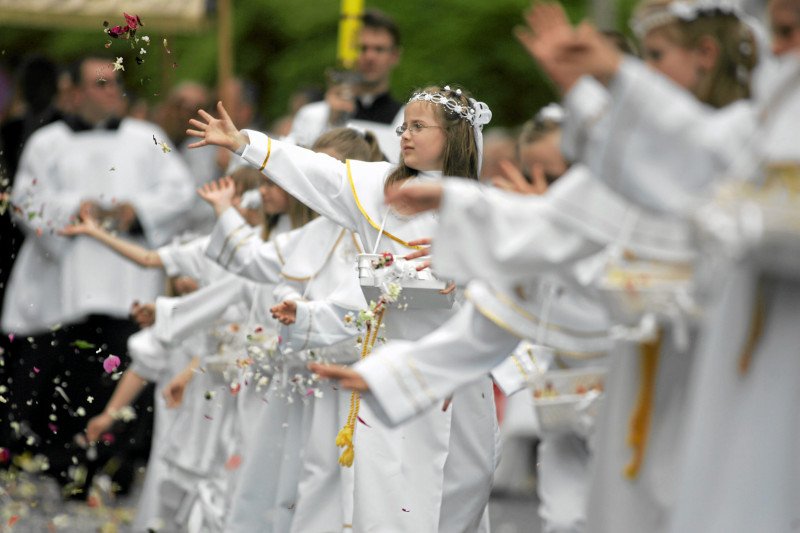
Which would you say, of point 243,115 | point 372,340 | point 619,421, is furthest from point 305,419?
point 243,115

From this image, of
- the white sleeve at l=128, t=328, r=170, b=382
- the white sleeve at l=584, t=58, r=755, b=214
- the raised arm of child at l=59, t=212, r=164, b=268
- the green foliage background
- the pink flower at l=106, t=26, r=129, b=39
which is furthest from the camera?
the green foliage background

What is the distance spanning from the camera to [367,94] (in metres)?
10.5

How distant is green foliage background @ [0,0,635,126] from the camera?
60.2 feet

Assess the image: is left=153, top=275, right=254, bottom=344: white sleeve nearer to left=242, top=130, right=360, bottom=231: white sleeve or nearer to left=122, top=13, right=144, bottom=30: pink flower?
left=242, top=130, right=360, bottom=231: white sleeve

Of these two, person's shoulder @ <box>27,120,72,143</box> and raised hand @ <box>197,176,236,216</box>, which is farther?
person's shoulder @ <box>27,120,72,143</box>

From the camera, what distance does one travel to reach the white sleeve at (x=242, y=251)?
805 cm

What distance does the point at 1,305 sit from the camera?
1280cm

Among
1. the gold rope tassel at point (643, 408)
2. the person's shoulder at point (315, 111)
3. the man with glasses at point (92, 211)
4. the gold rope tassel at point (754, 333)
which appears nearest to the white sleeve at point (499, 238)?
the gold rope tassel at point (643, 408)

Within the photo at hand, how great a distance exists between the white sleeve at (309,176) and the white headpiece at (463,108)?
46cm

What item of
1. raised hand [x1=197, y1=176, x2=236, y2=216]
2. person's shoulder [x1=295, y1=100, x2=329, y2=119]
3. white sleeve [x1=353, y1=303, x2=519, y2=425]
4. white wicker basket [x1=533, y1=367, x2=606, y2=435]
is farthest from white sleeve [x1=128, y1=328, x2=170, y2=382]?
white sleeve [x1=353, y1=303, x2=519, y2=425]

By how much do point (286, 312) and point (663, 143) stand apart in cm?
316

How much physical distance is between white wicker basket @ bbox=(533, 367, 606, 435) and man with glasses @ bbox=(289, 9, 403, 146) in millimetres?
3062

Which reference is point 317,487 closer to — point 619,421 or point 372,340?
point 372,340

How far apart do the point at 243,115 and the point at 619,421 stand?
1008cm
